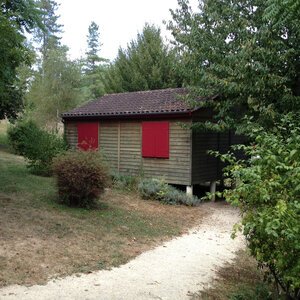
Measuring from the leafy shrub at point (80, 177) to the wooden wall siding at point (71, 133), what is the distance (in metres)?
7.00

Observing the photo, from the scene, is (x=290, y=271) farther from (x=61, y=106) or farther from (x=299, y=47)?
(x=61, y=106)

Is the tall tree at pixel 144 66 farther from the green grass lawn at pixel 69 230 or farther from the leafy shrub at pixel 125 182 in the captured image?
the green grass lawn at pixel 69 230

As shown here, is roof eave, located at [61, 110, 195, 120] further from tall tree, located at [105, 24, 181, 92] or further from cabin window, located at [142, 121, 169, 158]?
tall tree, located at [105, 24, 181, 92]

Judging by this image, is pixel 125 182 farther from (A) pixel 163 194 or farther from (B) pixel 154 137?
(A) pixel 163 194

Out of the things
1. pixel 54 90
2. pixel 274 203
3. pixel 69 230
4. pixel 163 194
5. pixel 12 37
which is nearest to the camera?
pixel 274 203

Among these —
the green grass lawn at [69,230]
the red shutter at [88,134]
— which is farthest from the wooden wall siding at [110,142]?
the green grass lawn at [69,230]

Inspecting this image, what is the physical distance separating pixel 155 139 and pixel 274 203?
9.74 m

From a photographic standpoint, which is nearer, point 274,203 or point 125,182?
point 274,203

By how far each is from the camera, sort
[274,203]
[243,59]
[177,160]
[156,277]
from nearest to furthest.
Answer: [274,203] < [156,277] < [243,59] < [177,160]

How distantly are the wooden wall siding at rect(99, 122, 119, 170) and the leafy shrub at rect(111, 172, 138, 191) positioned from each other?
122 cm

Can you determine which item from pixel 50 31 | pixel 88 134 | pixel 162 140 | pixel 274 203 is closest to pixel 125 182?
pixel 162 140

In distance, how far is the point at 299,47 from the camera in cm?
997

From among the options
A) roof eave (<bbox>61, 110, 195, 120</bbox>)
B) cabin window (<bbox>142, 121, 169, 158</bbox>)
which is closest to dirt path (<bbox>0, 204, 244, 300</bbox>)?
roof eave (<bbox>61, 110, 195, 120</bbox>)

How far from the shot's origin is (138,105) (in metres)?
14.6
